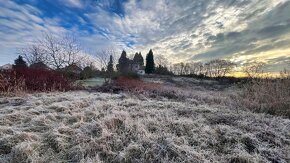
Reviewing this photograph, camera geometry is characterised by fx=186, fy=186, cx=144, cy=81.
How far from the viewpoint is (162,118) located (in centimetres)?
370

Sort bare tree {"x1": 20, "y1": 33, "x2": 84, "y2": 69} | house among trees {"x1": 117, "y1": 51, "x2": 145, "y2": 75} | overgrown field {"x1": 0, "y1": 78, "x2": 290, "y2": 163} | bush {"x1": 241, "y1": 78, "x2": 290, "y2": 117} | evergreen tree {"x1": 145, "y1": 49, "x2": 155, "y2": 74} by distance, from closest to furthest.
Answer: overgrown field {"x1": 0, "y1": 78, "x2": 290, "y2": 163} < bush {"x1": 241, "y1": 78, "x2": 290, "y2": 117} < bare tree {"x1": 20, "y1": 33, "x2": 84, "y2": 69} < evergreen tree {"x1": 145, "y1": 49, "x2": 155, "y2": 74} < house among trees {"x1": 117, "y1": 51, "x2": 145, "y2": 75}

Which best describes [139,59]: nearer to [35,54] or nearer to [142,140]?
[35,54]

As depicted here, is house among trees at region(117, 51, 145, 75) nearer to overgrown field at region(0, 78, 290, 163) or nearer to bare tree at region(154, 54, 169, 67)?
bare tree at region(154, 54, 169, 67)

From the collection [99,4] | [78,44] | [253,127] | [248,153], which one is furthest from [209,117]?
[78,44]

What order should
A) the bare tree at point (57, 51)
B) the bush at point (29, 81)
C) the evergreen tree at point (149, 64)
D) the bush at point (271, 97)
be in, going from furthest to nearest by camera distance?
the evergreen tree at point (149, 64) < the bare tree at point (57, 51) < the bush at point (29, 81) < the bush at point (271, 97)

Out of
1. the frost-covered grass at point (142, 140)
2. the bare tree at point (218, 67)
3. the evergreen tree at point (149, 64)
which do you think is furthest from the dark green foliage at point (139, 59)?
the frost-covered grass at point (142, 140)

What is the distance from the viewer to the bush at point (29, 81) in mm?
6891

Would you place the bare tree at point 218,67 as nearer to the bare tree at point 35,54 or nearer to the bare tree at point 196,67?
the bare tree at point 196,67

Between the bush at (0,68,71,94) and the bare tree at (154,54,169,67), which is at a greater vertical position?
the bare tree at (154,54,169,67)

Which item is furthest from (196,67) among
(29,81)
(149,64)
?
(29,81)

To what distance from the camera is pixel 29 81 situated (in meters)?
7.86

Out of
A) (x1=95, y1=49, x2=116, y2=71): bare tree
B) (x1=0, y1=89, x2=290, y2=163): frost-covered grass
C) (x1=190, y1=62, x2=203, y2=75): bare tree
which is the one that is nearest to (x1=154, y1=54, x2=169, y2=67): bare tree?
(x1=190, y1=62, x2=203, y2=75): bare tree

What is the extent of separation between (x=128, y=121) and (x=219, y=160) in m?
1.60

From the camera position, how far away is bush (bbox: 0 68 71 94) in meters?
6.89
